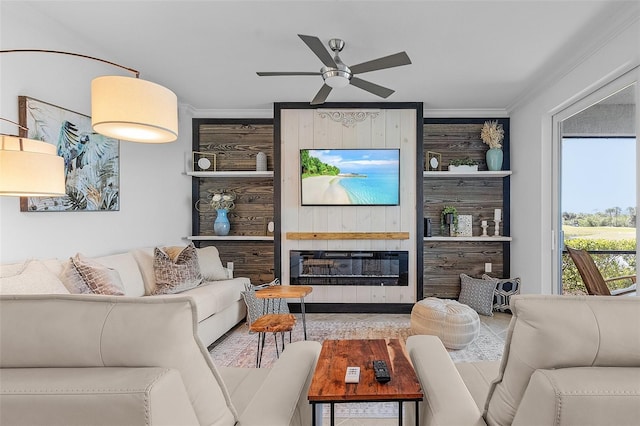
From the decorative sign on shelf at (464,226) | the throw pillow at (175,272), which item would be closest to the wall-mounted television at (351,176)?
the decorative sign on shelf at (464,226)

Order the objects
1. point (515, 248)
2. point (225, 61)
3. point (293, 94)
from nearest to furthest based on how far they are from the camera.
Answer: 1. point (225, 61)
2. point (293, 94)
3. point (515, 248)

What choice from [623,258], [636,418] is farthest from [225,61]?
[623,258]

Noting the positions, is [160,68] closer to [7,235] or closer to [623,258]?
[7,235]

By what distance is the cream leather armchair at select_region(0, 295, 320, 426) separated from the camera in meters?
0.74

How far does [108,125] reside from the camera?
1582 millimetres

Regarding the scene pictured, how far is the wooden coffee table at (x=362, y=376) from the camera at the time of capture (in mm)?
1285

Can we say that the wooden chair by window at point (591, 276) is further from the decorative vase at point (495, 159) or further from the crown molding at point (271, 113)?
the crown molding at point (271, 113)

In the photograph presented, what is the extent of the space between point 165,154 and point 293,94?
5.79ft

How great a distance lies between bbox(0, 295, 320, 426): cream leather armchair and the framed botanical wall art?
82.8 inches

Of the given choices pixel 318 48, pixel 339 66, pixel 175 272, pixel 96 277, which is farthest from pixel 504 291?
pixel 96 277

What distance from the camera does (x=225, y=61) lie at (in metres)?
3.27

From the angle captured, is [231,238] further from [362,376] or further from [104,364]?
[104,364]

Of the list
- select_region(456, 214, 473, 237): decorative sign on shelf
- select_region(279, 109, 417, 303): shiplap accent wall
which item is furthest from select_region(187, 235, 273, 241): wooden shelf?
select_region(456, 214, 473, 237): decorative sign on shelf

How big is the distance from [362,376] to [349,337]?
2098mm
